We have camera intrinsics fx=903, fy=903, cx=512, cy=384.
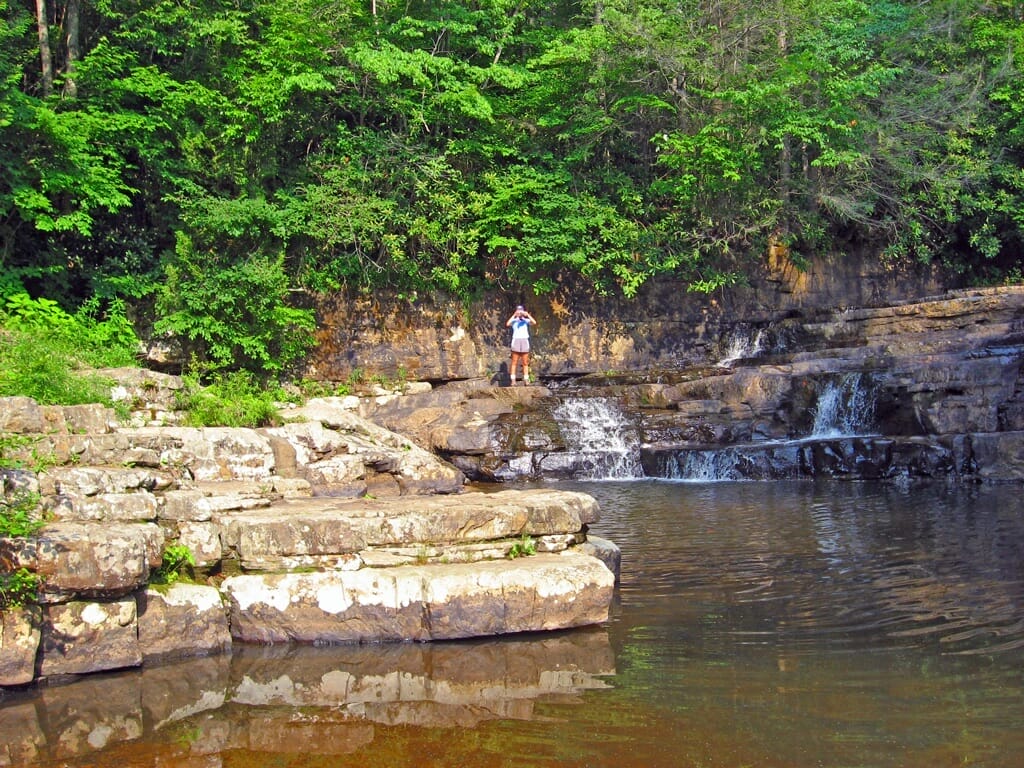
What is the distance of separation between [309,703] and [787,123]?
18821 millimetres

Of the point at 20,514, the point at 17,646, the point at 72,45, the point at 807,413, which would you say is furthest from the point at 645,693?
the point at 72,45

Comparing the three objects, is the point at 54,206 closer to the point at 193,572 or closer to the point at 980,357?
the point at 193,572

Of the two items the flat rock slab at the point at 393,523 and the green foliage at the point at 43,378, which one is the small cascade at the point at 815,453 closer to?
the flat rock slab at the point at 393,523

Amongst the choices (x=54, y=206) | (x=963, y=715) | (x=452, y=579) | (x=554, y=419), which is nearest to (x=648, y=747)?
(x=963, y=715)

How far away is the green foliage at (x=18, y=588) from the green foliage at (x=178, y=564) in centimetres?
90

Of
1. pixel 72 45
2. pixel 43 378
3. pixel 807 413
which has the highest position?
pixel 72 45

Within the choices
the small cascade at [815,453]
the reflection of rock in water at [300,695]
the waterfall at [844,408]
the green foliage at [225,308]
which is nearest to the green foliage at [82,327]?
the green foliage at [225,308]

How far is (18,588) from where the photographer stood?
5262 mm

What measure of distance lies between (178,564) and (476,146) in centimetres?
1614

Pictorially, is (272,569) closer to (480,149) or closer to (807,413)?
(807,413)

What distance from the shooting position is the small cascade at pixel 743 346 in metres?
21.4

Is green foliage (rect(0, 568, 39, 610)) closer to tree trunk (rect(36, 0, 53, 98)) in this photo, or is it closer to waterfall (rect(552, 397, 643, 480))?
waterfall (rect(552, 397, 643, 480))

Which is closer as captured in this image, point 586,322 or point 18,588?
point 18,588

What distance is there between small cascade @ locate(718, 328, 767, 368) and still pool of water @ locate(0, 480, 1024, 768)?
14.0 m
